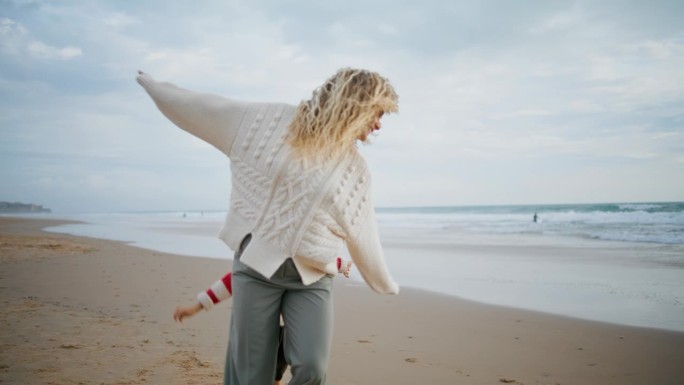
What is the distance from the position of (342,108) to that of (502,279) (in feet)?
22.3

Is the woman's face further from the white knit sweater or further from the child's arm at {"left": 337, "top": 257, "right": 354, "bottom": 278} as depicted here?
the child's arm at {"left": 337, "top": 257, "right": 354, "bottom": 278}

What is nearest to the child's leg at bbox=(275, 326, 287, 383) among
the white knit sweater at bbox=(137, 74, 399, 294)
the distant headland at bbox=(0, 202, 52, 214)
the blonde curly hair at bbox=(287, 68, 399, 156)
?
the white knit sweater at bbox=(137, 74, 399, 294)

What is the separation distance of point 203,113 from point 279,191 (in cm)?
55

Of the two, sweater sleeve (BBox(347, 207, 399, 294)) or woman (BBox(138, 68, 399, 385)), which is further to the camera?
sweater sleeve (BBox(347, 207, 399, 294))

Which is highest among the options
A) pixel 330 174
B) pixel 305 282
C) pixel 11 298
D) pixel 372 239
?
pixel 330 174

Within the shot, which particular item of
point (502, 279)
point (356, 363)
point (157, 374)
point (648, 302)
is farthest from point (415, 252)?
point (157, 374)

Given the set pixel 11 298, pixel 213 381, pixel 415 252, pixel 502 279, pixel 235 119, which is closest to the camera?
pixel 235 119

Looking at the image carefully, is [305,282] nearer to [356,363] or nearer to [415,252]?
[356,363]

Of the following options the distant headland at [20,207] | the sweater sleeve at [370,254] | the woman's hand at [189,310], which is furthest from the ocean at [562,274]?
the distant headland at [20,207]

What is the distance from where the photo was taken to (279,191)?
2.05 m

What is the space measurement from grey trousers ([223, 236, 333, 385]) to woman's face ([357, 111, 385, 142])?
65 cm

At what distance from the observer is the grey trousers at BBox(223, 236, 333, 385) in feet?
6.72

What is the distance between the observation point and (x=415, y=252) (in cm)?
1243

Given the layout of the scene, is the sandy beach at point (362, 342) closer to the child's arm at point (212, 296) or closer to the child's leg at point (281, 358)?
the child's arm at point (212, 296)
